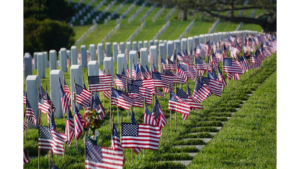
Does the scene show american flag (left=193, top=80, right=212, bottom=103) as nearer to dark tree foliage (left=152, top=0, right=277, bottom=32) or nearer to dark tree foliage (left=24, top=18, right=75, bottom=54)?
dark tree foliage (left=24, top=18, right=75, bottom=54)

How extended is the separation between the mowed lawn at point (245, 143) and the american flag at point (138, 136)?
0.81 meters

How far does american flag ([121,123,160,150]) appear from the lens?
7.48 m

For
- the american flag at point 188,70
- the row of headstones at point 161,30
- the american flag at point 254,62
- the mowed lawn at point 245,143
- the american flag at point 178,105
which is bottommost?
the mowed lawn at point 245,143

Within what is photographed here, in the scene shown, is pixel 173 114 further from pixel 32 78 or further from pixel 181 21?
pixel 181 21

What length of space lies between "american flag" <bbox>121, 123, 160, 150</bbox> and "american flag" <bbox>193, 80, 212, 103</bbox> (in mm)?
3705

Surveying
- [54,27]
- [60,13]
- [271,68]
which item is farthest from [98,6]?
[271,68]

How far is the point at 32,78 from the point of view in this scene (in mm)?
10047

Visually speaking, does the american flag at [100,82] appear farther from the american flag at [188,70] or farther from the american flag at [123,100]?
the american flag at [188,70]

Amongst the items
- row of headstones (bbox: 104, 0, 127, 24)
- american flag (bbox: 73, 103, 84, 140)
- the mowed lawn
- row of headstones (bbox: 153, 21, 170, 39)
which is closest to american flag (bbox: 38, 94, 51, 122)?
american flag (bbox: 73, 103, 84, 140)

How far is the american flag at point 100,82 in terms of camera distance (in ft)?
36.3

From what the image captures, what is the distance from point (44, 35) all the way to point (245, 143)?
26647 mm

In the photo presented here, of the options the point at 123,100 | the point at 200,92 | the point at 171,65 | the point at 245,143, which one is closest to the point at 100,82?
the point at 123,100

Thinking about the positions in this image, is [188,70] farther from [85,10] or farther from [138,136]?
[85,10]

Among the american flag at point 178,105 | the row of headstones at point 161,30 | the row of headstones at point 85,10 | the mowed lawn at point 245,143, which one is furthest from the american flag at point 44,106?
the row of headstones at point 85,10
